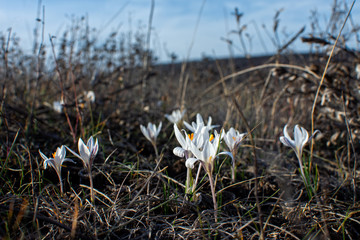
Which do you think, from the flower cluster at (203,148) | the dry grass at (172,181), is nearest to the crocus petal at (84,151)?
the dry grass at (172,181)

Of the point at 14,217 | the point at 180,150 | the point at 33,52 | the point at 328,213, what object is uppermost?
the point at 33,52

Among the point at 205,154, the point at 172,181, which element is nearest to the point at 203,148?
the point at 205,154

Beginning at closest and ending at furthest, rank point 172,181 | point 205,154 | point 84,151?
point 205,154, point 84,151, point 172,181

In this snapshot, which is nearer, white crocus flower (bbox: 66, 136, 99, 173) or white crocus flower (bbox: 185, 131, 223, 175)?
white crocus flower (bbox: 185, 131, 223, 175)

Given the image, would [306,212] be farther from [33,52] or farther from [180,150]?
[33,52]

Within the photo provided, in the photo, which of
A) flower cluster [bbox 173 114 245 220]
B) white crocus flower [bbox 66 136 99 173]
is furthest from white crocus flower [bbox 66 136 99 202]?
flower cluster [bbox 173 114 245 220]

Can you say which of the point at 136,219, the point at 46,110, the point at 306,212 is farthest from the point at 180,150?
the point at 46,110

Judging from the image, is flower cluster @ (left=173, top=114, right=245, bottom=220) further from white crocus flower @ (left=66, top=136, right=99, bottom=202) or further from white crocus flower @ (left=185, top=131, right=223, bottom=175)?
white crocus flower @ (left=66, top=136, right=99, bottom=202)

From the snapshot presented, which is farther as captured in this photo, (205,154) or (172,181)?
(172,181)

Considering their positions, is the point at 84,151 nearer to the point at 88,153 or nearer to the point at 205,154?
the point at 88,153

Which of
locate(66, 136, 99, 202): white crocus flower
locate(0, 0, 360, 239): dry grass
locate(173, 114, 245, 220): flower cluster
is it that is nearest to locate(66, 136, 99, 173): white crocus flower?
locate(66, 136, 99, 202): white crocus flower

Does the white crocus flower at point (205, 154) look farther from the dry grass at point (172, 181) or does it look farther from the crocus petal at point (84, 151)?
the crocus petal at point (84, 151)
